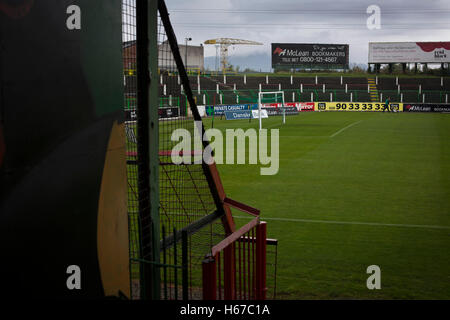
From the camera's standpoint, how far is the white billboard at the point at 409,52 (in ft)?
283

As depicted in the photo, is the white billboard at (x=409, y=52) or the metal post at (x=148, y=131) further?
the white billboard at (x=409, y=52)

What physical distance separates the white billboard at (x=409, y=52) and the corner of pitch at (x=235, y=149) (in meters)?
61.4

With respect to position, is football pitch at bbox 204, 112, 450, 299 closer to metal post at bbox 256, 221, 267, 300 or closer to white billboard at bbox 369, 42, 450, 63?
metal post at bbox 256, 221, 267, 300

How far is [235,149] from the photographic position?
2520 centimetres

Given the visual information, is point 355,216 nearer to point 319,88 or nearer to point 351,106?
point 351,106

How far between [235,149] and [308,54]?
71429mm

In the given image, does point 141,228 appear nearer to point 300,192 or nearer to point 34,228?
point 34,228

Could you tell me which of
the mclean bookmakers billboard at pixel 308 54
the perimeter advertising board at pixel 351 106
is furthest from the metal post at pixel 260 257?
the mclean bookmakers billboard at pixel 308 54

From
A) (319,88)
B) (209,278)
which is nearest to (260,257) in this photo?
(209,278)

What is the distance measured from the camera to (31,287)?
9.33ft

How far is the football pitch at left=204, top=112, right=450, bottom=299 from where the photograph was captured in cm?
826

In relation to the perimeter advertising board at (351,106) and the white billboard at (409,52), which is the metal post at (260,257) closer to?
the perimeter advertising board at (351,106)

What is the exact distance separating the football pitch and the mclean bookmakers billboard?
6927 centimetres
